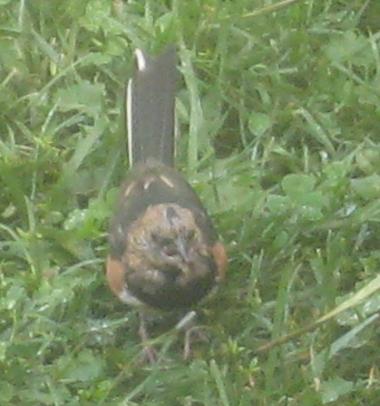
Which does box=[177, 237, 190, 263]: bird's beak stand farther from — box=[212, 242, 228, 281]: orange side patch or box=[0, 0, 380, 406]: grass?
box=[0, 0, 380, 406]: grass

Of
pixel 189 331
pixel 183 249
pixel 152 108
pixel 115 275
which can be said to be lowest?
pixel 189 331

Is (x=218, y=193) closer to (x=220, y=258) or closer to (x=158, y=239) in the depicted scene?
(x=220, y=258)

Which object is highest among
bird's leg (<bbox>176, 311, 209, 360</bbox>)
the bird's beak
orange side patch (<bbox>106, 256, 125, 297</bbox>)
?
the bird's beak

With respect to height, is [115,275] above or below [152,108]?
below

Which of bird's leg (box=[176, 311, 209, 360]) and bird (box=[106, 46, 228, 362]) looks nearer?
bird (box=[106, 46, 228, 362])

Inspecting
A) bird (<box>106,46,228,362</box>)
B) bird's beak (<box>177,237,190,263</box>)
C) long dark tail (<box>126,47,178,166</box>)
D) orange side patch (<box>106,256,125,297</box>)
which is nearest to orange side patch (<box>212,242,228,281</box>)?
bird (<box>106,46,228,362</box>)

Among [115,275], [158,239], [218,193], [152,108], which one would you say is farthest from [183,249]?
[152,108]
